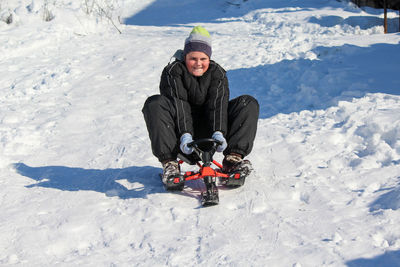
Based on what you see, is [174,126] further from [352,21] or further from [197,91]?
[352,21]

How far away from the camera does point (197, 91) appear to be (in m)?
3.29

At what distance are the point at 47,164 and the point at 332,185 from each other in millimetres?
2336

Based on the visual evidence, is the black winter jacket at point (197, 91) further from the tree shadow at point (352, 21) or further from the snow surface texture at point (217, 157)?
the tree shadow at point (352, 21)

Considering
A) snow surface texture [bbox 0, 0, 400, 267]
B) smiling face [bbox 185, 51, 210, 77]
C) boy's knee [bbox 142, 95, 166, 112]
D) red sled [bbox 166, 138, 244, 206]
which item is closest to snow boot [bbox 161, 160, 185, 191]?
red sled [bbox 166, 138, 244, 206]

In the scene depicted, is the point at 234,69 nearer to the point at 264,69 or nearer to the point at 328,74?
the point at 264,69

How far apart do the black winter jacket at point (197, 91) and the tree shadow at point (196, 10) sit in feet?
28.6

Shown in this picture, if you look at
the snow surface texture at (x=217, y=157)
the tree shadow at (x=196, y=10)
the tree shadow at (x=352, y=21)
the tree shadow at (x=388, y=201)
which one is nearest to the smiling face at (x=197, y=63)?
A: the snow surface texture at (x=217, y=157)

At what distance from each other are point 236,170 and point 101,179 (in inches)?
42.9

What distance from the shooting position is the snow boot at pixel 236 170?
3072 millimetres

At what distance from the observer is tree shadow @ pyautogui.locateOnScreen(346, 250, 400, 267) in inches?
82.7

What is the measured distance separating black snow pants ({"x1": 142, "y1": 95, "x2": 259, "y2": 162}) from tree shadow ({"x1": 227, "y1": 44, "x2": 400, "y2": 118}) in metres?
1.74

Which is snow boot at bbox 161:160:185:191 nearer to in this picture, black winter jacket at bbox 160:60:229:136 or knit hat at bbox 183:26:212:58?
black winter jacket at bbox 160:60:229:136

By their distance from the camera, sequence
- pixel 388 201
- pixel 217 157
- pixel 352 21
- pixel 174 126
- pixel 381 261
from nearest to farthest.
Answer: pixel 381 261 → pixel 388 201 → pixel 174 126 → pixel 217 157 → pixel 352 21

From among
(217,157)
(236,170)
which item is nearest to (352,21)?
(217,157)
